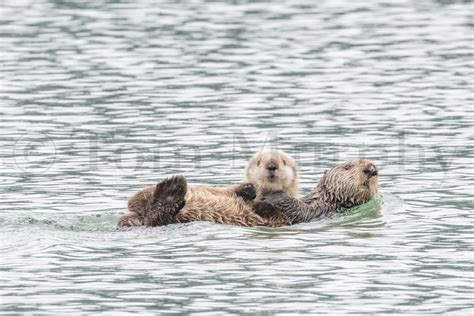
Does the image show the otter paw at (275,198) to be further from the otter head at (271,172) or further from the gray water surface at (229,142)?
the gray water surface at (229,142)

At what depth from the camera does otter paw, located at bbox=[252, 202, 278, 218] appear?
33.6 ft

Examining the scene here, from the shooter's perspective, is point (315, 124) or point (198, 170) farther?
point (315, 124)

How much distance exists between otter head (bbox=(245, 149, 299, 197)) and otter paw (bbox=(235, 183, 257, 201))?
0.17 metres

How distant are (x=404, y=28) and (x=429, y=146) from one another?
319 inches

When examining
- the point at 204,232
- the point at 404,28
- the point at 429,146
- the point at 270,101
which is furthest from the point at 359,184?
the point at 404,28

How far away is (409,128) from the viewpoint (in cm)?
1455

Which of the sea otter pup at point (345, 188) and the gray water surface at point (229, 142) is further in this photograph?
the sea otter pup at point (345, 188)

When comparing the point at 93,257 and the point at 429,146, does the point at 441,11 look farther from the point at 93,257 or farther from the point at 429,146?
the point at 93,257

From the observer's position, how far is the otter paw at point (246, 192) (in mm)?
10281

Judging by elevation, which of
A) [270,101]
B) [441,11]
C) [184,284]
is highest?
[441,11]

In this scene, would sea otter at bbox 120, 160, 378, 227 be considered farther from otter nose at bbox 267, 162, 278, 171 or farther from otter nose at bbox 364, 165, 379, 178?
otter nose at bbox 267, 162, 278, 171

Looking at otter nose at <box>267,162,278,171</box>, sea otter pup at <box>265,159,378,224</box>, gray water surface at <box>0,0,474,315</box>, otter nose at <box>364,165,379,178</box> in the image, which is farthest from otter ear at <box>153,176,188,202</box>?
otter nose at <box>364,165,379,178</box>

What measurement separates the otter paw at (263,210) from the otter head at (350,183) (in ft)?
2.86

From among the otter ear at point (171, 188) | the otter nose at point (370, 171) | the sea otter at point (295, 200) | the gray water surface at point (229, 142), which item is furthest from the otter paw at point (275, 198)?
the otter ear at point (171, 188)
